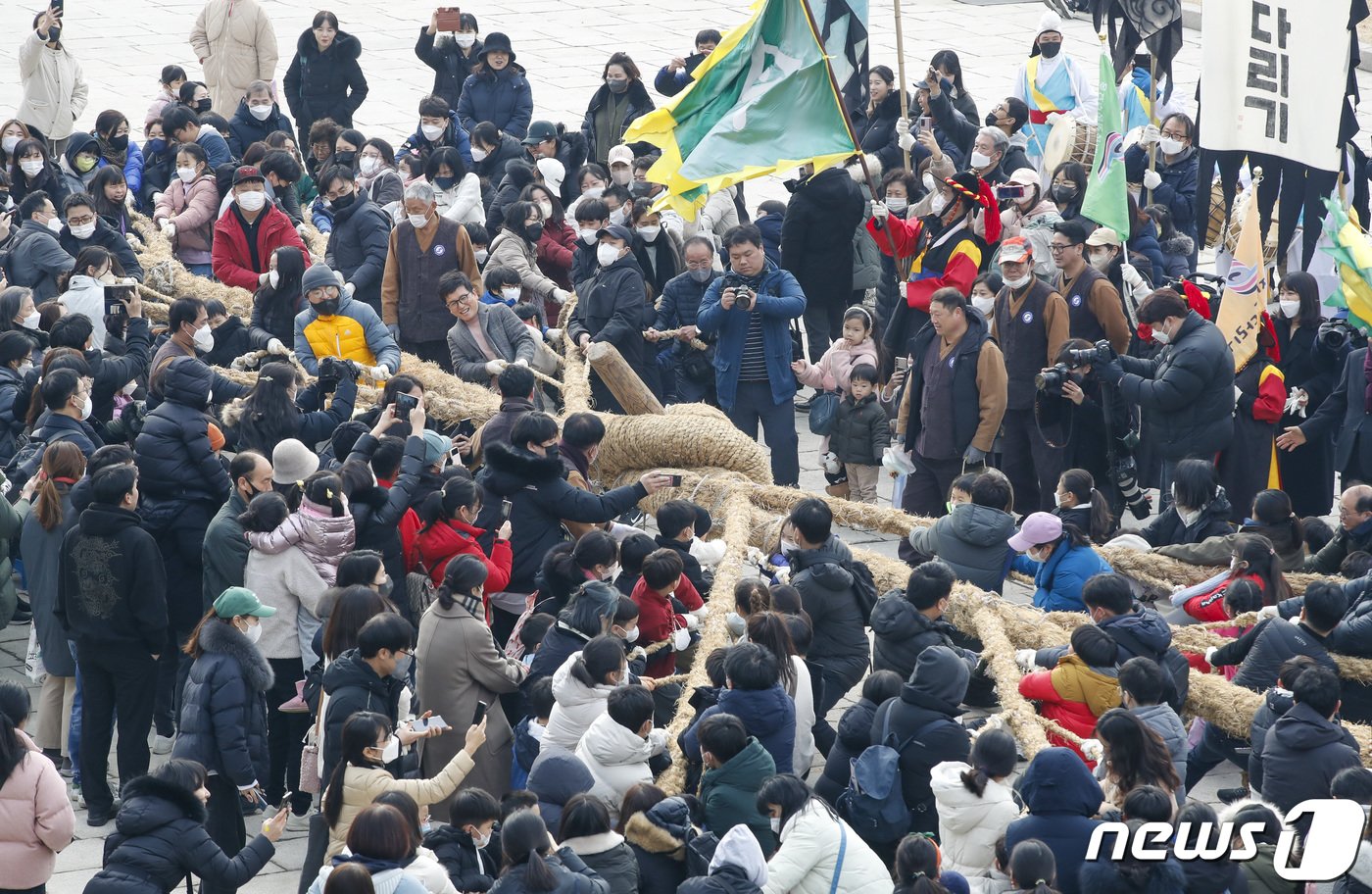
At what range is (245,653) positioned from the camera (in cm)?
774

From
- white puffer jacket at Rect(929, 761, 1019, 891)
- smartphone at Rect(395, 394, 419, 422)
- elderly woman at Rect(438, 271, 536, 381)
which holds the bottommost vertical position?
white puffer jacket at Rect(929, 761, 1019, 891)

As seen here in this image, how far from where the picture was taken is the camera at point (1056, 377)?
11.0 meters

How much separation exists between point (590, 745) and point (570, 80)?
59.9ft

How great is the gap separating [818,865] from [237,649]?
2.73 meters

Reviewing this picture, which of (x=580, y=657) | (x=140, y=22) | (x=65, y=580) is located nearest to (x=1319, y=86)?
→ (x=580, y=657)

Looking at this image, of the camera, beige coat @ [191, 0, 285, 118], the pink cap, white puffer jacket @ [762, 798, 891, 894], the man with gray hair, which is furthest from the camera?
beige coat @ [191, 0, 285, 118]

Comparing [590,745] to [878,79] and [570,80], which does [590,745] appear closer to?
[878,79]

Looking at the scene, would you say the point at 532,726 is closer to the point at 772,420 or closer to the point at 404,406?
the point at 404,406

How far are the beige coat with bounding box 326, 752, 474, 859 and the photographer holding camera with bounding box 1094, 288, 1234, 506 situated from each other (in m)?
5.29

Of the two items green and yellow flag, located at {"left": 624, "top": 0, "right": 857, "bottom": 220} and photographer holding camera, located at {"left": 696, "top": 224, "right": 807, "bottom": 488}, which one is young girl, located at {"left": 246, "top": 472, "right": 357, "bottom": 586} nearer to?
photographer holding camera, located at {"left": 696, "top": 224, "right": 807, "bottom": 488}

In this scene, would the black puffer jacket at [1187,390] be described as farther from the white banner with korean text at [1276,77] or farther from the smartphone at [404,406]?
the smartphone at [404,406]

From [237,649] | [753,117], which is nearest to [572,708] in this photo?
[237,649]

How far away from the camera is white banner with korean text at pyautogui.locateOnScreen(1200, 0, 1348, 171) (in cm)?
898

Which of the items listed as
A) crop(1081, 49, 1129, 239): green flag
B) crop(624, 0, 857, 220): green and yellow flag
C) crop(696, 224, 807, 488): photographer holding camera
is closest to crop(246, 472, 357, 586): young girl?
crop(696, 224, 807, 488): photographer holding camera
